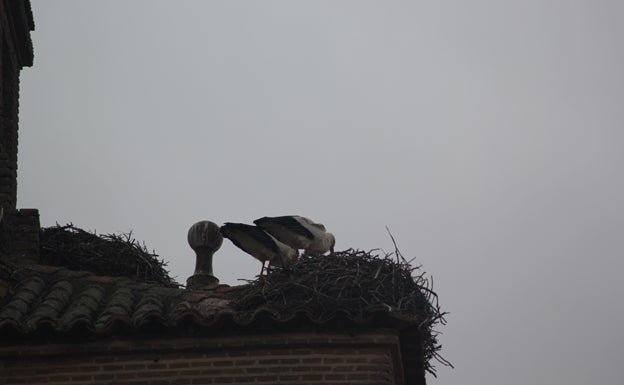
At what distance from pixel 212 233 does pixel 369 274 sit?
2.96 m

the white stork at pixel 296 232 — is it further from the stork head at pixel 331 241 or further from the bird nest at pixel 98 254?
the bird nest at pixel 98 254

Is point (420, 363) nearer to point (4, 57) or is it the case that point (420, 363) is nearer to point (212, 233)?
point (212, 233)

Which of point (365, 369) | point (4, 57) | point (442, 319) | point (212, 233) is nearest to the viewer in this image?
point (365, 369)

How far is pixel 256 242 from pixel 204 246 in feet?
2.61

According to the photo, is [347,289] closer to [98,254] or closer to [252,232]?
[252,232]

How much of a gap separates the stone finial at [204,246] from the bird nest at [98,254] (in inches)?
55.7

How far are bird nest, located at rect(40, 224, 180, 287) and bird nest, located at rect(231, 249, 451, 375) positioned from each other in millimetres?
4013

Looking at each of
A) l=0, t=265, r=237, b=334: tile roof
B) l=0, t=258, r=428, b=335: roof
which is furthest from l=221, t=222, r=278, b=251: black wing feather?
l=0, t=258, r=428, b=335: roof

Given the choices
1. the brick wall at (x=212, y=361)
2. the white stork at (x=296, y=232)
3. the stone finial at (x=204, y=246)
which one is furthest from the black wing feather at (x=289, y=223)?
the brick wall at (x=212, y=361)

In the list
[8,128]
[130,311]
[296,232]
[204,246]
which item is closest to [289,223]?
[296,232]

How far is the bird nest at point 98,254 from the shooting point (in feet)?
46.6

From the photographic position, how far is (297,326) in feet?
32.1

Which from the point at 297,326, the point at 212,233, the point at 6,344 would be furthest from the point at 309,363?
the point at 212,233

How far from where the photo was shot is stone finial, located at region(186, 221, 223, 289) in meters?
12.4
